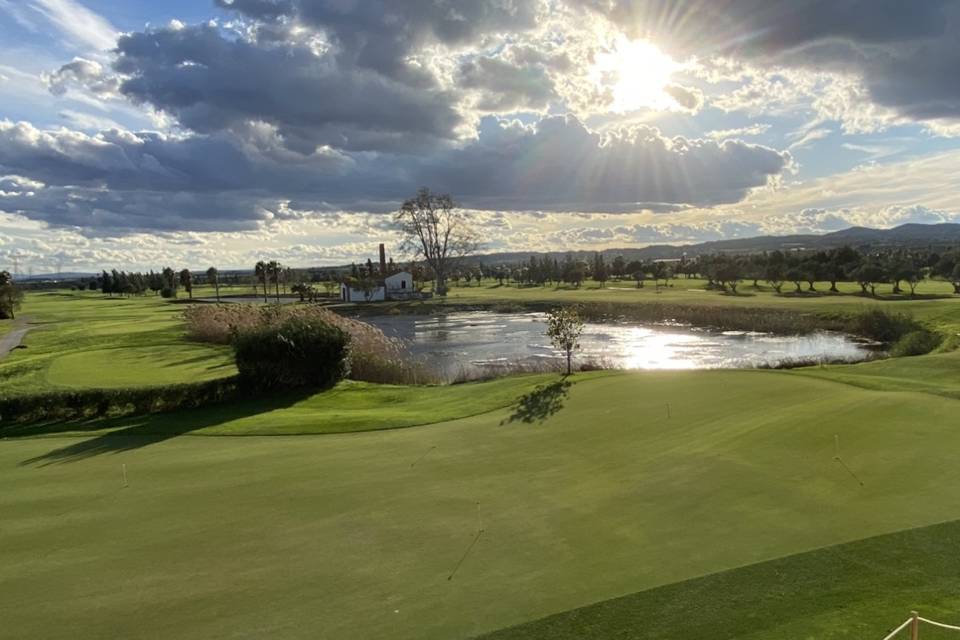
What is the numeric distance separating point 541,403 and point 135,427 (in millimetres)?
9589

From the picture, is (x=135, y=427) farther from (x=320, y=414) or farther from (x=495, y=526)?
(x=495, y=526)

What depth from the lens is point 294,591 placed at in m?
6.45

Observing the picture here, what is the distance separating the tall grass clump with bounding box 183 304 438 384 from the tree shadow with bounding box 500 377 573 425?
28.9 feet

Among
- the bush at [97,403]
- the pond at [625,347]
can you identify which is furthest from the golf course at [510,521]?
the pond at [625,347]

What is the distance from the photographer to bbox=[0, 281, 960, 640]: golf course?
19.4 feet

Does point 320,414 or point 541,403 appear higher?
point 541,403

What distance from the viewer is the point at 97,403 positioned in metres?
17.5

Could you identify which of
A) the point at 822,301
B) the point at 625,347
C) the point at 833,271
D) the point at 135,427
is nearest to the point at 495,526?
the point at 135,427

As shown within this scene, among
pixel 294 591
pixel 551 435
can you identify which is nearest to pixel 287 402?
pixel 551 435

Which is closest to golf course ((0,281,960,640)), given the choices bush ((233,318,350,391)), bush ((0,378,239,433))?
bush ((0,378,239,433))

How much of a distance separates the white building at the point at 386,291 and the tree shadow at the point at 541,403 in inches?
2897

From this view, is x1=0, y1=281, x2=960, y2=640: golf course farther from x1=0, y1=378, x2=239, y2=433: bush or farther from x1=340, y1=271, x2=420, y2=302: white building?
x1=340, y1=271, x2=420, y2=302: white building

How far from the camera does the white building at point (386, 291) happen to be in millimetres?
91375

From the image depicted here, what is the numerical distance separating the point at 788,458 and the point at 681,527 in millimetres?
3346
